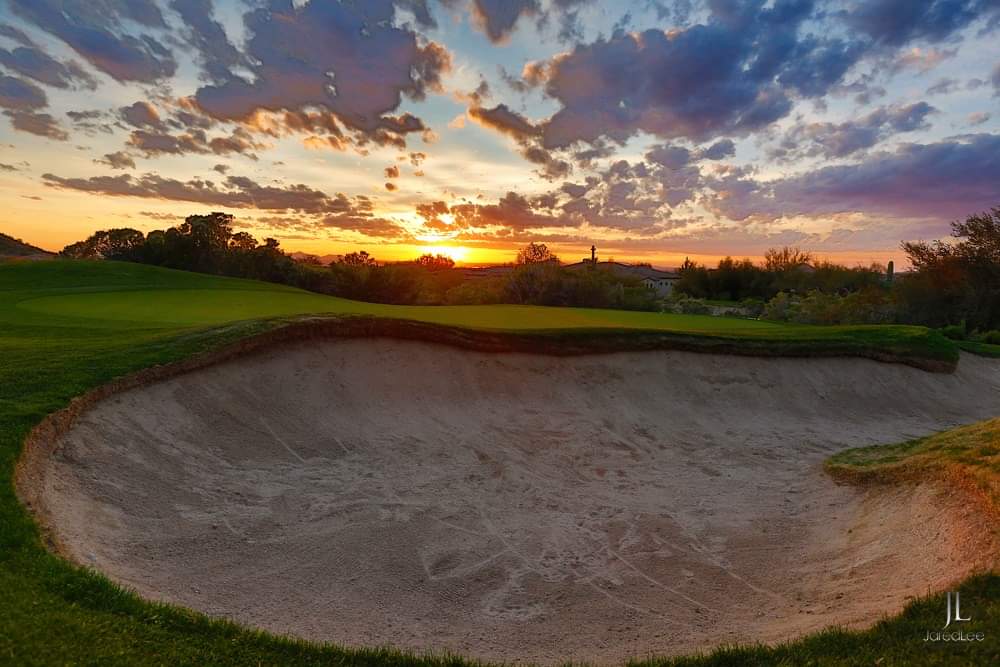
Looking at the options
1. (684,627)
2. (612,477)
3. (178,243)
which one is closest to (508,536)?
(684,627)

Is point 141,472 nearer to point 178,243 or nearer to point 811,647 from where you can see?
point 811,647

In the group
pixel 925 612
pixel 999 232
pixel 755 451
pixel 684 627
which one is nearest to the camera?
pixel 925 612

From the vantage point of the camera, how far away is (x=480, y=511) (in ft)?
25.2

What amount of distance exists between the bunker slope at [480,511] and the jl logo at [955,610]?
436 millimetres

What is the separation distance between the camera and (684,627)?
17.2 feet

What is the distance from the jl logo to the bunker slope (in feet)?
1.43

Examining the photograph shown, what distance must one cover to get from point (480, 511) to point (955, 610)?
519cm

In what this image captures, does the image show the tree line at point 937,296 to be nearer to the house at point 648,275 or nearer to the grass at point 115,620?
the grass at point 115,620

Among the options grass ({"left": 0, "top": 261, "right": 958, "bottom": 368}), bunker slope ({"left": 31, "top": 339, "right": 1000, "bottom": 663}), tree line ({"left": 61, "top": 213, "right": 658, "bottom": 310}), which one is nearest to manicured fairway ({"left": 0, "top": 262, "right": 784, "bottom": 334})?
grass ({"left": 0, "top": 261, "right": 958, "bottom": 368})

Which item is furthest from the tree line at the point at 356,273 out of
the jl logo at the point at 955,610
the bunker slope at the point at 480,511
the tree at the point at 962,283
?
the jl logo at the point at 955,610

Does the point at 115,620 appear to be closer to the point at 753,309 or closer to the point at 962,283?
the point at 962,283

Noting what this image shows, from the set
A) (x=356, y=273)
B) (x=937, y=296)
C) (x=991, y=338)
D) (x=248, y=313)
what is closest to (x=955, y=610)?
(x=248, y=313)

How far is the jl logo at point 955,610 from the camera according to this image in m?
3.86

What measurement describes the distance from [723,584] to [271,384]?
8.28 meters
